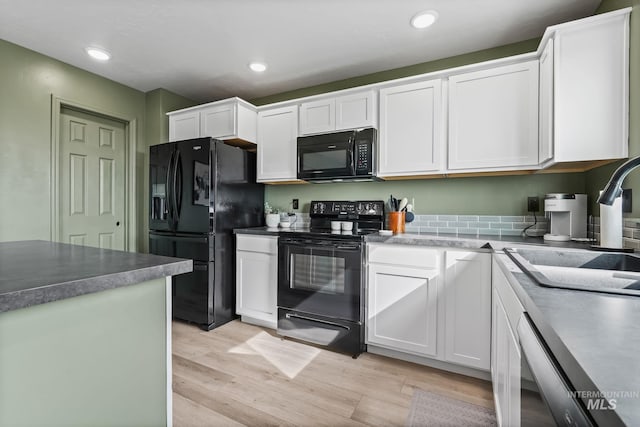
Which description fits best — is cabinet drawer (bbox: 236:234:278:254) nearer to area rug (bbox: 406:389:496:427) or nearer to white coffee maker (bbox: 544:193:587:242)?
area rug (bbox: 406:389:496:427)

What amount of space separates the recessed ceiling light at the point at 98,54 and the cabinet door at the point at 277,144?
4.66 ft

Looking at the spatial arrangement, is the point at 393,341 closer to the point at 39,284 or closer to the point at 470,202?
the point at 470,202

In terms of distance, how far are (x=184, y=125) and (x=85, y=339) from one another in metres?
2.95

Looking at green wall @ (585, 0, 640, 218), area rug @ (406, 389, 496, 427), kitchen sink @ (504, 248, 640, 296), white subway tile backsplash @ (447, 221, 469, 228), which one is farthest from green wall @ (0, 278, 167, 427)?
white subway tile backsplash @ (447, 221, 469, 228)

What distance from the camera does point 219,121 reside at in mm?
3031

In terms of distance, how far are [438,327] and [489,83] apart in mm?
1790

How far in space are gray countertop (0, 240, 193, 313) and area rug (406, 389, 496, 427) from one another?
149 cm

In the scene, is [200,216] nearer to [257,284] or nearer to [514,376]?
[257,284]

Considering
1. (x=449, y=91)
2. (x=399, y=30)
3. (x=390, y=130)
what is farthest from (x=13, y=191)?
(x=449, y=91)

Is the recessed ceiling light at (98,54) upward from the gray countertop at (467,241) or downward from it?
upward

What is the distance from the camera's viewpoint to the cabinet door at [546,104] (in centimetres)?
182

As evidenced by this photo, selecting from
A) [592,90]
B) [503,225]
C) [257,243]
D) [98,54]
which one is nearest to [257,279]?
[257,243]

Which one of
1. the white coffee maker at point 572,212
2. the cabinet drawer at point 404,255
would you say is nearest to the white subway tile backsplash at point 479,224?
the white coffee maker at point 572,212

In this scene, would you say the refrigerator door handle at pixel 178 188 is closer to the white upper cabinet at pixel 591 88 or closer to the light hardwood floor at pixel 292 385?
the light hardwood floor at pixel 292 385
